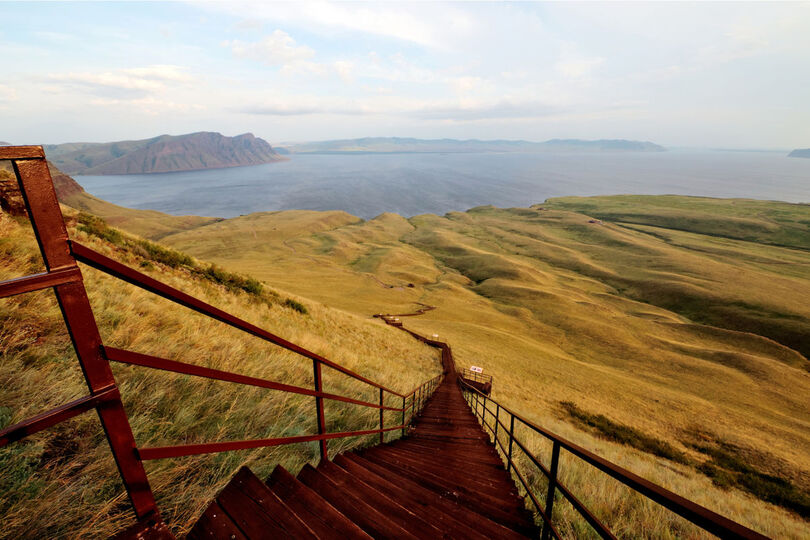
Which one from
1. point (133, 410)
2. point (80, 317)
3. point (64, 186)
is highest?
point (80, 317)

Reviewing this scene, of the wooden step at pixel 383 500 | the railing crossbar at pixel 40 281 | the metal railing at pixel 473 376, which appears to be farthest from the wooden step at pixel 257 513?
the metal railing at pixel 473 376

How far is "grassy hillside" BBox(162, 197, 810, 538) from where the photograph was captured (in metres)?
14.6

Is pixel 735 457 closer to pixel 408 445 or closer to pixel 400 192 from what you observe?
pixel 408 445

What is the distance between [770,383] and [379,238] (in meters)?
76.0

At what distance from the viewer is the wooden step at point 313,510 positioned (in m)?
2.22

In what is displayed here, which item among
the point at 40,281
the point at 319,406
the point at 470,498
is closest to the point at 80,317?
the point at 40,281

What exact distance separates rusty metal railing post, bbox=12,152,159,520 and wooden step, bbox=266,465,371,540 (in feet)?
3.38

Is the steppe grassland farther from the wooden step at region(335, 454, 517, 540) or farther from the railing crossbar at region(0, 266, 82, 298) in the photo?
the railing crossbar at region(0, 266, 82, 298)

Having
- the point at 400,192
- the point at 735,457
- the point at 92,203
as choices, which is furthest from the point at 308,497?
the point at 400,192

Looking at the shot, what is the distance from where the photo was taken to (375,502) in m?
2.88

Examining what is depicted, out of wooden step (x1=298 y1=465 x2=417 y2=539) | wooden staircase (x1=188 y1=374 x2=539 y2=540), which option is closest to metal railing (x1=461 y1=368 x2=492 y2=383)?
wooden staircase (x1=188 y1=374 x2=539 y2=540)

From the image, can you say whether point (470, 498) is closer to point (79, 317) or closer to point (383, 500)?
point (383, 500)

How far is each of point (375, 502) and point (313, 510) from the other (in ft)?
2.33

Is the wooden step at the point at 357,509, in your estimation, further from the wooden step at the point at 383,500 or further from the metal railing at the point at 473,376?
the metal railing at the point at 473,376
